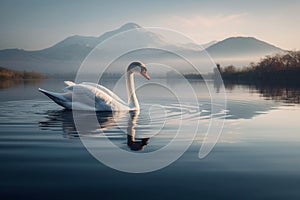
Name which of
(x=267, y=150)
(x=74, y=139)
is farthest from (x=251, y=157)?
(x=74, y=139)

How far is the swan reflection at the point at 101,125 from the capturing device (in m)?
8.59

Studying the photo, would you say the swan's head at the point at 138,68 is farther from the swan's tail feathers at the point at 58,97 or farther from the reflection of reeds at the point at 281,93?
the reflection of reeds at the point at 281,93

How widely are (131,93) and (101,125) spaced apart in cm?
522

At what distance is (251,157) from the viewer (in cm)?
685

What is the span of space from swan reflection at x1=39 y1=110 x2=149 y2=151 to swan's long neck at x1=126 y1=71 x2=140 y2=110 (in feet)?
3.91

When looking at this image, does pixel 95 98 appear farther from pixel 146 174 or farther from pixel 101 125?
pixel 146 174

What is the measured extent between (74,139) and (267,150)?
15.1 feet

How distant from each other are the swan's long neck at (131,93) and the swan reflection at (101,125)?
1192 mm

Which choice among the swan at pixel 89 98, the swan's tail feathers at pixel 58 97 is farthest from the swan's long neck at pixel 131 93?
the swan's tail feathers at pixel 58 97

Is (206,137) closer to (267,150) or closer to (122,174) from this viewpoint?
Answer: (267,150)

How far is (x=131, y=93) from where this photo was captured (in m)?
15.6

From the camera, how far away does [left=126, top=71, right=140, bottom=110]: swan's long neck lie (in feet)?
49.4

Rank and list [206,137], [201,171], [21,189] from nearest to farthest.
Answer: [21,189], [201,171], [206,137]

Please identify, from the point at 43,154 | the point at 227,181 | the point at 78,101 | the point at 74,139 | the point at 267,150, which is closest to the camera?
the point at 227,181
